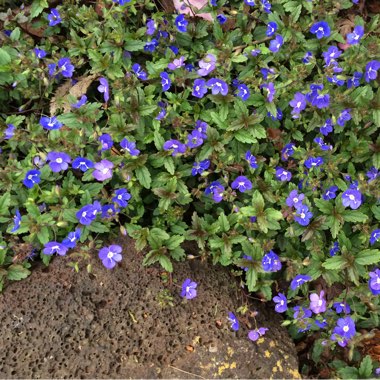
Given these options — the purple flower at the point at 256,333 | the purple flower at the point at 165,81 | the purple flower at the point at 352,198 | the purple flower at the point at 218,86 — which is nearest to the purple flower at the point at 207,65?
the purple flower at the point at 218,86

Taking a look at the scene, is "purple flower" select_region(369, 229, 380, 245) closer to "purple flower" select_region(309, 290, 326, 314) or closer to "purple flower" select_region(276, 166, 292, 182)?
"purple flower" select_region(309, 290, 326, 314)

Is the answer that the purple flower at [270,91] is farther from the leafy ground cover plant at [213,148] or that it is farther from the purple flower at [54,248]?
the purple flower at [54,248]

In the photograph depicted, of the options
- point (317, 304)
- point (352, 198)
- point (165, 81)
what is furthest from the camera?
point (165, 81)

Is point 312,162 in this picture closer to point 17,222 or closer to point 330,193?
point 330,193

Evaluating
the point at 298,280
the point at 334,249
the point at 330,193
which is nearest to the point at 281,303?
the point at 298,280

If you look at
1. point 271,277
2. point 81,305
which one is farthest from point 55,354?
point 271,277

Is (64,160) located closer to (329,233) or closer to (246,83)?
(246,83)
